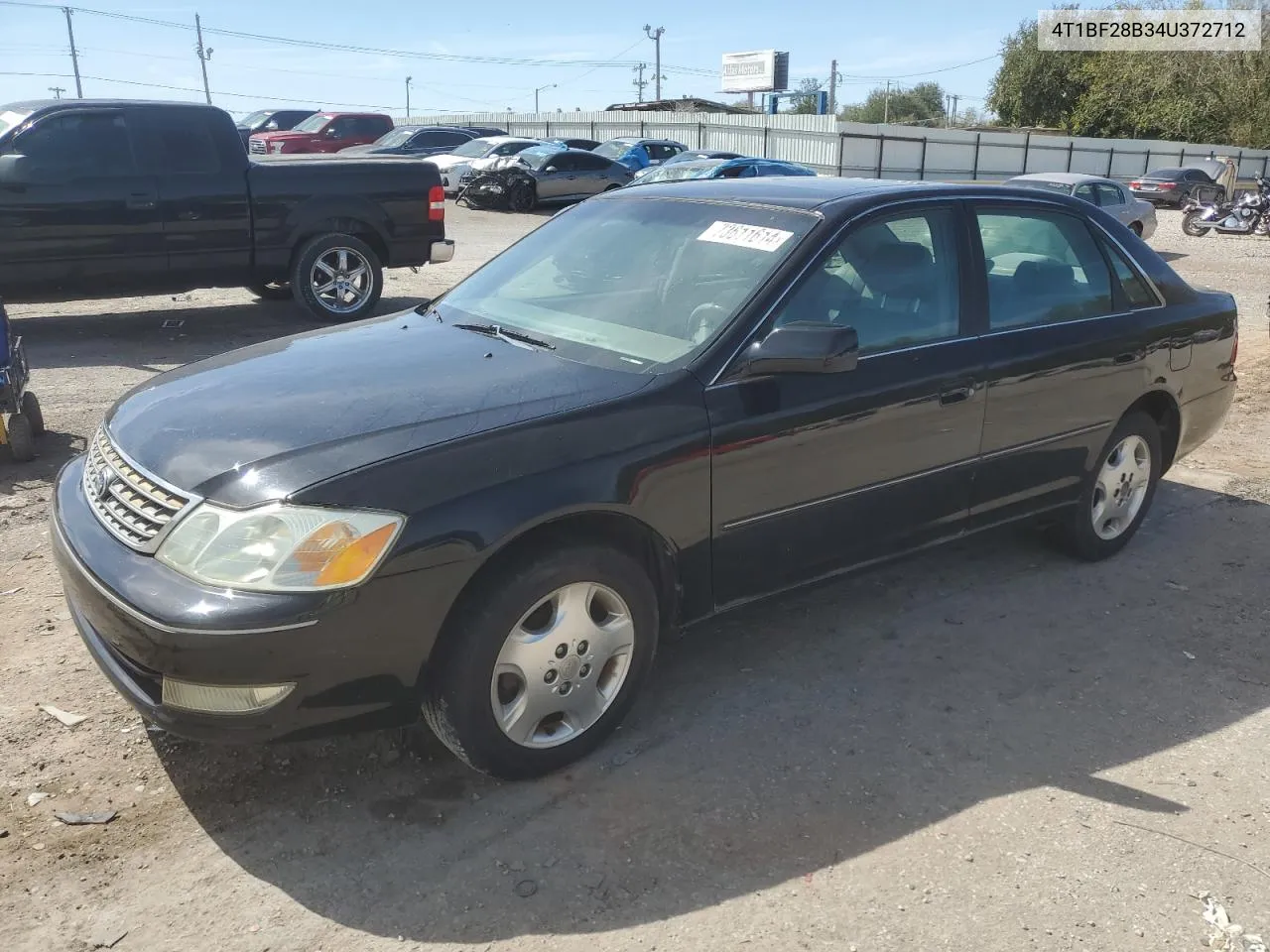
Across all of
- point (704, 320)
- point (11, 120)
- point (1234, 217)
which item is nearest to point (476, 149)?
point (1234, 217)

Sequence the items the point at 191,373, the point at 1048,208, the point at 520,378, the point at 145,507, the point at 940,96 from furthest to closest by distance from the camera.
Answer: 1. the point at 940,96
2. the point at 1048,208
3. the point at 191,373
4. the point at 520,378
5. the point at 145,507

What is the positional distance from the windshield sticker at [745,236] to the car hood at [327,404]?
795 mm

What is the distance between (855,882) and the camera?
9.30 feet

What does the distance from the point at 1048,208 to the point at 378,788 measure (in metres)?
3.61

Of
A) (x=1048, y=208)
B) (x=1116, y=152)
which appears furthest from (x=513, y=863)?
(x=1116, y=152)

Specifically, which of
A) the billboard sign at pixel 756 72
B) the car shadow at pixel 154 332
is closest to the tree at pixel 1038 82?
the billboard sign at pixel 756 72

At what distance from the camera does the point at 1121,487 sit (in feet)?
16.6

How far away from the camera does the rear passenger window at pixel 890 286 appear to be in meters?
3.74

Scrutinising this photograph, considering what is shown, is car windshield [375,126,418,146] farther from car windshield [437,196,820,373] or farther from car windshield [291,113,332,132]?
car windshield [437,196,820,373]

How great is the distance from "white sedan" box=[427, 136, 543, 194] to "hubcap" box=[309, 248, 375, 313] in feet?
50.6

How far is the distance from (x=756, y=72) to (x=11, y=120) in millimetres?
67393

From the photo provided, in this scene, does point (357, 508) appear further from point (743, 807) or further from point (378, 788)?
point (743, 807)

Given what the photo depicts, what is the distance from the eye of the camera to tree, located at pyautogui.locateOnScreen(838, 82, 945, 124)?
102 m

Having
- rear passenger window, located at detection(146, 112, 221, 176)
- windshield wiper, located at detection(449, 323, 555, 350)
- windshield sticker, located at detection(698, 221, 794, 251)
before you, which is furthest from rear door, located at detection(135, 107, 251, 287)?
windshield sticker, located at detection(698, 221, 794, 251)
